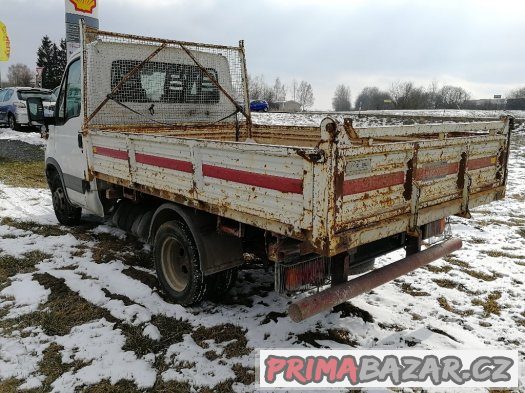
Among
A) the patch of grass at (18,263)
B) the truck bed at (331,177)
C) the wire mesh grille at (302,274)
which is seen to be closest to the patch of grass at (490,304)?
the truck bed at (331,177)

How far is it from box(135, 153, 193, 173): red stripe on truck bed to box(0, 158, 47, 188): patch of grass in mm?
7017

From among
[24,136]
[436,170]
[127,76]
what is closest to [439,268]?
[436,170]

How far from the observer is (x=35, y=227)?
6.67 meters

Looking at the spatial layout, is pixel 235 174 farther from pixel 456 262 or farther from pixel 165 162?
pixel 456 262

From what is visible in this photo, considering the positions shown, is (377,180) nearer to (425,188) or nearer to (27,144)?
(425,188)

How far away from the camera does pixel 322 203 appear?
2.56 metres

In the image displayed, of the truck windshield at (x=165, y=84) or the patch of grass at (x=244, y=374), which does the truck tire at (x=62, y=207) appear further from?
the patch of grass at (x=244, y=374)

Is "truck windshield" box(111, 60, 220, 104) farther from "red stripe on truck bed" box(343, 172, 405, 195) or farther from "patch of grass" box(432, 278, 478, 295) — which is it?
"patch of grass" box(432, 278, 478, 295)

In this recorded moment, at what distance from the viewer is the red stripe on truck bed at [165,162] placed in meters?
3.55

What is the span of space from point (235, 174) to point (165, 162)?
3.19 feet

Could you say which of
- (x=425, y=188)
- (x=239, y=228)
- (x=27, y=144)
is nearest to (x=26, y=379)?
(x=239, y=228)

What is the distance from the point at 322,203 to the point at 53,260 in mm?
4072

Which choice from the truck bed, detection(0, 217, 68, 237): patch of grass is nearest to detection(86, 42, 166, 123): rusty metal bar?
the truck bed

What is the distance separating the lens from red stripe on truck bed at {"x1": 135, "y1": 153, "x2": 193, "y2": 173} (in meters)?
3.55
